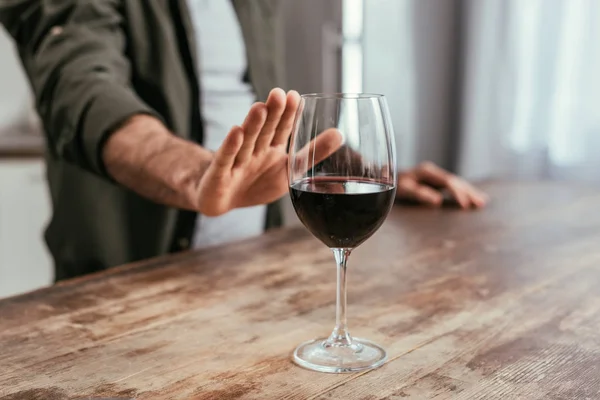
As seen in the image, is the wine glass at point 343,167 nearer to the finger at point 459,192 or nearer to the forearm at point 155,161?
the forearm at point 155,161

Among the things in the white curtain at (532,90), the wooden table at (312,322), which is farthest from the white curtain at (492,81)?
the wooden table at (312,322)

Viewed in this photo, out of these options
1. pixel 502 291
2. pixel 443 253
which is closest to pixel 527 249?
pixel 443 253

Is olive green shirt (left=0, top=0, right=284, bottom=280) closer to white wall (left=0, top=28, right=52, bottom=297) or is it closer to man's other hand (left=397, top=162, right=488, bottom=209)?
man's other hand (left=397, top=162, right=488, bottom=209)

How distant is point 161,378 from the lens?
0.66 metres

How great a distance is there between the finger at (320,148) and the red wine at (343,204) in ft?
0.06

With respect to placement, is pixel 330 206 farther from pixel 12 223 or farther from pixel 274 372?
pixel 12 223

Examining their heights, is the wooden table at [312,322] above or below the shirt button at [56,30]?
below

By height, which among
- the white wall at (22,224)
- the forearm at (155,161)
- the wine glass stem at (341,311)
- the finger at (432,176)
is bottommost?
the white wall at (22,224)

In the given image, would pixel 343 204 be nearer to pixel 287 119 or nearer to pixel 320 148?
pixel 320 148

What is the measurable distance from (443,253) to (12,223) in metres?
2.02

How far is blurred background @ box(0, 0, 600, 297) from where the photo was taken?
2719mm

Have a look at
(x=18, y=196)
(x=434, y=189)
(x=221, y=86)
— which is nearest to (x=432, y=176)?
(x=434, y=189)

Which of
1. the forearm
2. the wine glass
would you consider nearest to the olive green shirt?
the forearm

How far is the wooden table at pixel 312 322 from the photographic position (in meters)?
0.64
